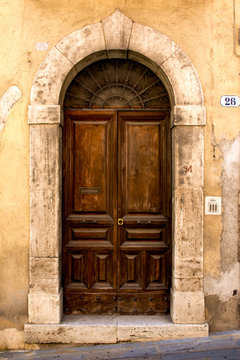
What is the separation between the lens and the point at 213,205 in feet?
13.8

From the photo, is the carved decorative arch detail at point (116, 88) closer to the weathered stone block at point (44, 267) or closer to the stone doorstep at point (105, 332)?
the weathered stone block at point (44, 267)

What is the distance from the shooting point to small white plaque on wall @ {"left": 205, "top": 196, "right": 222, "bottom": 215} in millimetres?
4215

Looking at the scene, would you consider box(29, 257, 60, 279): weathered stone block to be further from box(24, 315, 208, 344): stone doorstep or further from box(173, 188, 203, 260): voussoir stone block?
box(173, 188, 203, 260): voussoir stone block

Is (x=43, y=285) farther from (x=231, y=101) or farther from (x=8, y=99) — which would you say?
(x=231, y=101)

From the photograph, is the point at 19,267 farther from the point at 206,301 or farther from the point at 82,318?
the point at 206,301

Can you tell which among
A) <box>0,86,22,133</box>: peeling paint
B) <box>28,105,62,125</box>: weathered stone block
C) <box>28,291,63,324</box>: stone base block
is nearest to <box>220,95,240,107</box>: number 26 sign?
<box>28,105,62,125</box>: weathered stone block

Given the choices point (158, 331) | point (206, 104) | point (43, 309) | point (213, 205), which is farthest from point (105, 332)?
point (206, 104)

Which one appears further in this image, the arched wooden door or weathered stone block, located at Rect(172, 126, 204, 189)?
the arched wooden door

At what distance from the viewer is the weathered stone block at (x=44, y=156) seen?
13.6ft

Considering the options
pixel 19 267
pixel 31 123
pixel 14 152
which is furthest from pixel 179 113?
pixel 19 267

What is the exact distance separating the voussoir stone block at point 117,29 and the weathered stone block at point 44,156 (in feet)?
4.47

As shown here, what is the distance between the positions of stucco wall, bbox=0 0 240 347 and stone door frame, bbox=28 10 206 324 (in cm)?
12

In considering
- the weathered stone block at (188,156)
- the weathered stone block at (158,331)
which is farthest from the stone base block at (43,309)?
the weathered stone block at (188,156)

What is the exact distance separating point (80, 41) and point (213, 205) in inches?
109
